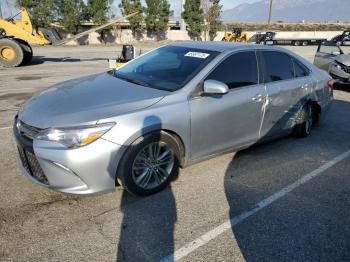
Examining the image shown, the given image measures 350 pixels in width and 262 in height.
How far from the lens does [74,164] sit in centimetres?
304

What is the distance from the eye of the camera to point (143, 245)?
113 inches

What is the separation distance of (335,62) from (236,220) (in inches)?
327

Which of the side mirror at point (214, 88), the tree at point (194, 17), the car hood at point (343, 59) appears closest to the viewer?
the side mirror at point (214, 88)

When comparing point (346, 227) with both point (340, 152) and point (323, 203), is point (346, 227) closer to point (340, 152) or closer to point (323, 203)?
point (323, 203)

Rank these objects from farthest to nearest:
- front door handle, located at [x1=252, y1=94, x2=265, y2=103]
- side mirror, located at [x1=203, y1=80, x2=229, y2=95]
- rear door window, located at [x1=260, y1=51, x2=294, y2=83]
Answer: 1. rear door window, located at [x1=260, y1=51, x2=294, y2=83]
2. front door handle, located at [x1=252, y1=94, x2=265, y2=103]
3. side mirror, located at [x1=203, y1=80, x2=229, y2=95]

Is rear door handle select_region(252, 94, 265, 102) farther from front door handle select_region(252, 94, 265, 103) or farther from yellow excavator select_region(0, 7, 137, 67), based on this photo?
yellow excavator select_region(0, 7, 137, 67)

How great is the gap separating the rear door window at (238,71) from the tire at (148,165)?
0.96 m

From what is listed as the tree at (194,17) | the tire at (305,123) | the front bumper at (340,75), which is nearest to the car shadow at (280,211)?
the tire at (305,123)

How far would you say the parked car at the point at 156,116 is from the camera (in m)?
3.11

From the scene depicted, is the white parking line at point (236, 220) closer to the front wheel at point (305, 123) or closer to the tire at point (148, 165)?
the tire at point (148, 165)

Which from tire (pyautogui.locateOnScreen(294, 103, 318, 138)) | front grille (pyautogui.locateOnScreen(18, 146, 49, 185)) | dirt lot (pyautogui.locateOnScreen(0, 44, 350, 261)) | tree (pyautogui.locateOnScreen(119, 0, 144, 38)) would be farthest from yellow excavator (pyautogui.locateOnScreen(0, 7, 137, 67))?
tree (pyautogui.locateOnScreen(119, 0, 144, 38))

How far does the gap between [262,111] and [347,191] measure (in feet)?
4.58

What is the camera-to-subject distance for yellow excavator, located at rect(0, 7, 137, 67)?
1390 cm

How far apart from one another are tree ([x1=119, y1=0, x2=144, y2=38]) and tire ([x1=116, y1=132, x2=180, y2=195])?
3395 cm
